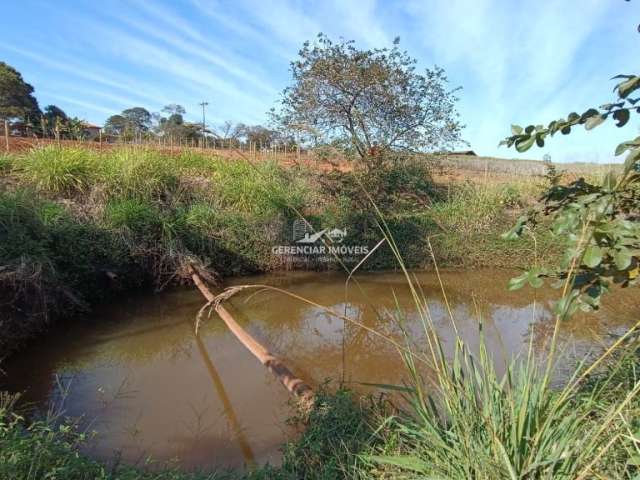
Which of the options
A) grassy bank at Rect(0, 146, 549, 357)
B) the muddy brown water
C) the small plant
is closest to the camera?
the muddy brown water

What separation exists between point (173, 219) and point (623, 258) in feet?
18.0

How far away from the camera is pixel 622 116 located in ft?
2.93

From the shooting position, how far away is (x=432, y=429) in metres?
1.26

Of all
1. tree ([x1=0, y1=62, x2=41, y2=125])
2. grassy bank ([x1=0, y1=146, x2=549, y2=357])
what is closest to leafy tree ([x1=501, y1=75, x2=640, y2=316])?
grassy bank ([x1=0, y1=146, x2=549, y2=357])

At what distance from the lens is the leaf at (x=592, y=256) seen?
77 cm

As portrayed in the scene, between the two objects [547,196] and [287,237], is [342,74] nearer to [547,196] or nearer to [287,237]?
[287,237]

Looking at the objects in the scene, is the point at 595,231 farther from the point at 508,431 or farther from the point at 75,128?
the point at 75,128

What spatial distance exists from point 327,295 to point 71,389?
3.22 metres

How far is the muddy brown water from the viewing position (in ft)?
7.75

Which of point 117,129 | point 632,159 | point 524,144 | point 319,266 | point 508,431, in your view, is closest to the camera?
point 632,159

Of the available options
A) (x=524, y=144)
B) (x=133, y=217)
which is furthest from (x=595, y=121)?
(x=133, y=217)

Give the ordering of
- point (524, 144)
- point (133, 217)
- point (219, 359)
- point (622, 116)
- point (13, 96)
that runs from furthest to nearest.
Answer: point (13, 96)
point (133, 217)
point (219, 359)
point (524, 144)
point (622, 116)

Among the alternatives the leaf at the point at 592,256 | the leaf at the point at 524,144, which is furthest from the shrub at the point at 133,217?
the leaf at the point at 592,256

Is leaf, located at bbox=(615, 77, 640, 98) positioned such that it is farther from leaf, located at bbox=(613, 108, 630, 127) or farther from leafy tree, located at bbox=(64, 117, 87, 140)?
leafy tree, located at bbox=(64, 117, 87, 140)
